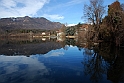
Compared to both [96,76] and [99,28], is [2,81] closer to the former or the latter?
[96,76]

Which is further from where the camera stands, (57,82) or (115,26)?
(115,26)

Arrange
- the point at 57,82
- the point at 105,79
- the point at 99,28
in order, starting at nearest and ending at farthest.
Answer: the point at 57,82
the point at 105,79
the point at 99,28

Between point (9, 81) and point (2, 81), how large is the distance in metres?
0.49

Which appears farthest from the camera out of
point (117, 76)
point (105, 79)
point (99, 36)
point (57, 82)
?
point (99, 36)

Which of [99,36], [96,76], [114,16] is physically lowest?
[96,76]

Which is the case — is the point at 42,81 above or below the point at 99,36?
below

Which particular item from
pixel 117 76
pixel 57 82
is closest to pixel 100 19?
pixel 117 76

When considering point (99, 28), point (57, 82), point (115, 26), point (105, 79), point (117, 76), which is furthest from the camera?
point (99, 28)

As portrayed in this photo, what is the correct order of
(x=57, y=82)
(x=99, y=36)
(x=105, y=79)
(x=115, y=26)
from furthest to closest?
(x=99, y=36)
(x=115, y=26)
(x=105, y=79)
(x=57, y=82)

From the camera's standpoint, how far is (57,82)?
955 centimetres

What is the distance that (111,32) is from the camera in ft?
112

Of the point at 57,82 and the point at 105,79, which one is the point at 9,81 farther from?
the point at 105,79

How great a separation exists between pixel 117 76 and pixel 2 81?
8511mm

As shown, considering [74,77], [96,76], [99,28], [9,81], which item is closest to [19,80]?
[9,81]
